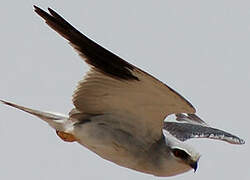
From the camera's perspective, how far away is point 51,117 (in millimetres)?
8977

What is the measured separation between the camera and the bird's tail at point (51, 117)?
8906mm

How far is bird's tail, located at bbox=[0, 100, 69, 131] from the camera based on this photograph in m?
8.91

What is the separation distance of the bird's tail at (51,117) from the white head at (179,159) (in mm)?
997

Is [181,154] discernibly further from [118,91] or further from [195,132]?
[195,132]

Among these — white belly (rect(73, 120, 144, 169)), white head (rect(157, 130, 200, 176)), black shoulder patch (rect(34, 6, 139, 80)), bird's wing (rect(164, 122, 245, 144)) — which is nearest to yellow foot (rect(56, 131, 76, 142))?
white belly (rect(73, 120, 144, 169))

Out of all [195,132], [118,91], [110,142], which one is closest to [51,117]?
[110,142]

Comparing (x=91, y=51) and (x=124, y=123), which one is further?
(x=124, y=123)

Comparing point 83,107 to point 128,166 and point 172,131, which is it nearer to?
point 128,166

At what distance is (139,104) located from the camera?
852 centimetres

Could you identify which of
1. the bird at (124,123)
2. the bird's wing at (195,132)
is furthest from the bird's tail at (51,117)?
the bird's wing at (195,132)

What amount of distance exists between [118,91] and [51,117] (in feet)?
2.95

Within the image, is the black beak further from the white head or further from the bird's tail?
the bird's tail

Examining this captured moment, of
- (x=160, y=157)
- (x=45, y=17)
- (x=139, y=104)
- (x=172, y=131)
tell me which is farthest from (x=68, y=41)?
(x=172, y=131)

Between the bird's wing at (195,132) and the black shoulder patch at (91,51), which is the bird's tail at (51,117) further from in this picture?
the bird's wing at (195,132)
